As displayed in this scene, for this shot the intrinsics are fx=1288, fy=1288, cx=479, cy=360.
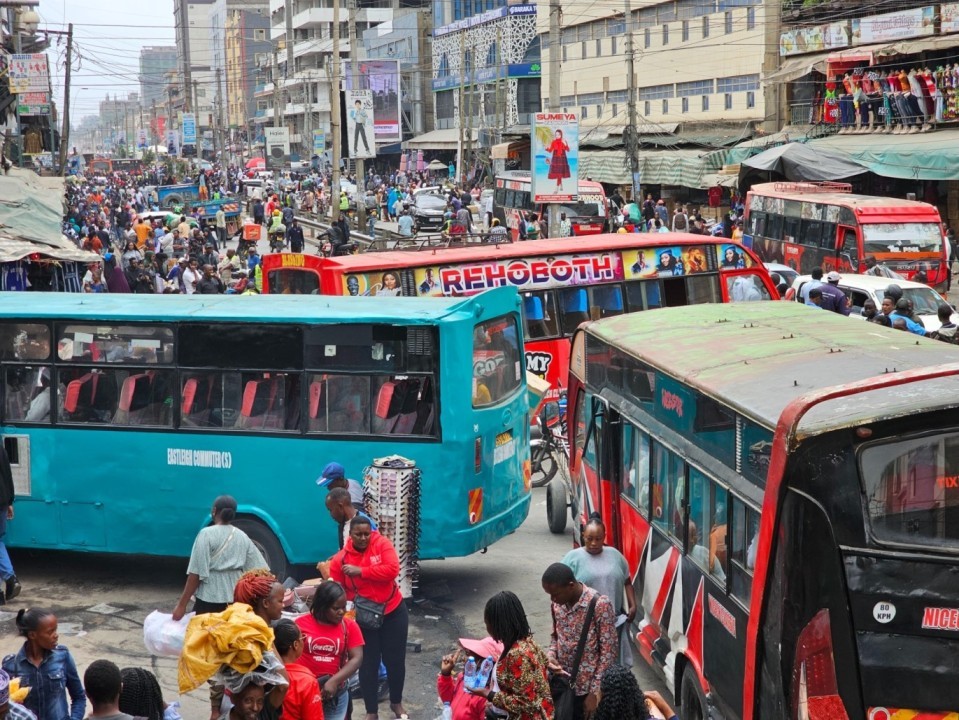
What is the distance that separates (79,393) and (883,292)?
12.7 meters

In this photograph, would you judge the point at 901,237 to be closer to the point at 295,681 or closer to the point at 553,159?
the point at 553,159

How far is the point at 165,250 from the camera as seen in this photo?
31766mm

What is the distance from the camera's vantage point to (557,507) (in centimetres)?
1239

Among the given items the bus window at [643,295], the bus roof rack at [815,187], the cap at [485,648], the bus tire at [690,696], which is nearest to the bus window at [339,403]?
the bus tire at [690,696]

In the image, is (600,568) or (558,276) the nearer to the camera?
(600,568)

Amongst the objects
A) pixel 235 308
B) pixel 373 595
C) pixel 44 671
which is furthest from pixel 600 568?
pixel 235 308

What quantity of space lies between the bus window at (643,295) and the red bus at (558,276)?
1cm

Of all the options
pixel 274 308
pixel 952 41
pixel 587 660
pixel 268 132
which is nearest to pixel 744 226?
pixel 952 41

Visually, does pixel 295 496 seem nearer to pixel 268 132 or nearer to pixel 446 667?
pixel 446 667

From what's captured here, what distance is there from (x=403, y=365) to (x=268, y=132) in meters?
59.8

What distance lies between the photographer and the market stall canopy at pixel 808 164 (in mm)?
32500

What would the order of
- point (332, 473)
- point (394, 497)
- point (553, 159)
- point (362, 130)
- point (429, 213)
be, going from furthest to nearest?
point (429, 213), point (362, 130), point (553, 159), point (394, 497), point (332, 473)

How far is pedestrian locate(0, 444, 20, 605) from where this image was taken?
32.6 ft

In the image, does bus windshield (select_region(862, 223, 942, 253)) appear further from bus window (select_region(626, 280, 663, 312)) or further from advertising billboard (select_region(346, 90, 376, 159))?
advertising billboard (select_region(346, 90, 376, 159))
